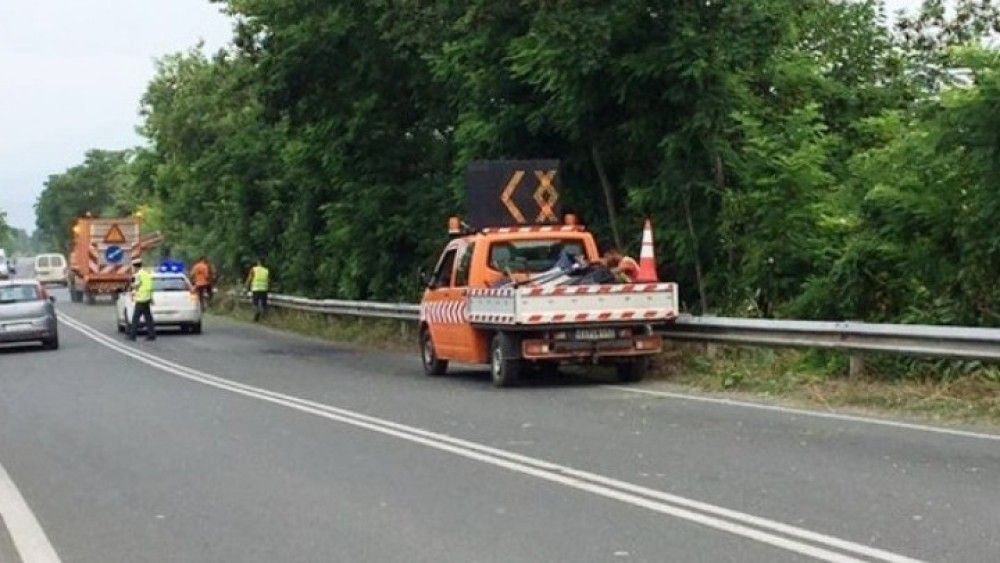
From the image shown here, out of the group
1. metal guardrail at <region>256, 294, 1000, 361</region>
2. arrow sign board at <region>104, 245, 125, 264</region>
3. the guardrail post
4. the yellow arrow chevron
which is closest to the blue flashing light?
arrow sign board at <region>104, 245, 125, 264</region>

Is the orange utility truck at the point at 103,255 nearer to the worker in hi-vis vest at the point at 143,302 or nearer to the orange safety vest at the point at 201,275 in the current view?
the orange safety vest at the point at 201,275

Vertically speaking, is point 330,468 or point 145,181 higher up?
point 145,181

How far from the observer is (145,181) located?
6334cm

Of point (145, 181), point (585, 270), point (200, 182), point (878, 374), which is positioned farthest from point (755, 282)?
point (145, 181)

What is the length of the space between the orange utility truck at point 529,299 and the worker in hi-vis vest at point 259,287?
767 inches

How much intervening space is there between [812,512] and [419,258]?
2212cm

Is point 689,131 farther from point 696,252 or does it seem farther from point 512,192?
point 512,192

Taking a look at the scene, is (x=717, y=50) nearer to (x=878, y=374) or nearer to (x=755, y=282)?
(x=755, y=282)

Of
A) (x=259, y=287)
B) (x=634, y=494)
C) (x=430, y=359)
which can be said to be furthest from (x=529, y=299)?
(x=259, y=287)

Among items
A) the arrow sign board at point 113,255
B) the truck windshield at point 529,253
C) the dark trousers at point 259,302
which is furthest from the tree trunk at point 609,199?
the arrow sign board at point 113,255

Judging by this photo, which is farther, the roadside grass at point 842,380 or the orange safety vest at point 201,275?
the orange safety vest at point 201,275

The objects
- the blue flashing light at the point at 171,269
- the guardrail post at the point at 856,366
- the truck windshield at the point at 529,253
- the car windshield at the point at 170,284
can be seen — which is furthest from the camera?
the blue flashing light at the point at 171,269

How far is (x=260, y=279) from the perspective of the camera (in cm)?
4150

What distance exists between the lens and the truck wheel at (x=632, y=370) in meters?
18.8
